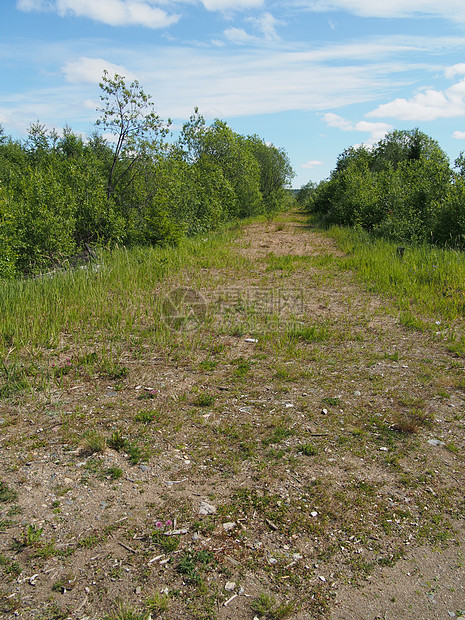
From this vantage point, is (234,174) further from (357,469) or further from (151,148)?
(357,469)

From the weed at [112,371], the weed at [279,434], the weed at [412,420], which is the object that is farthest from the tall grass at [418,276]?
the weed at [112,371]

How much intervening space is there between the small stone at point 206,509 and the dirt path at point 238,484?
0.02 metres

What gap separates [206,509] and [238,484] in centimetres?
35

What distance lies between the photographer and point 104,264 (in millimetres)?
9836

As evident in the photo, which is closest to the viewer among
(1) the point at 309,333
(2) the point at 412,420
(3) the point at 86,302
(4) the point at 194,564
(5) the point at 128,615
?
(5) the point at 128,615

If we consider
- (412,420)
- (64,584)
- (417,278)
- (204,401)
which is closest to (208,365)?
(204,401)

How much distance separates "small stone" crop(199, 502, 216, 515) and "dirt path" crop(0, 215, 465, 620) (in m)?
0.02

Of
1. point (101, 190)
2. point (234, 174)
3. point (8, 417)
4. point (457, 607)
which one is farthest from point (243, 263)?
point (234, 174)

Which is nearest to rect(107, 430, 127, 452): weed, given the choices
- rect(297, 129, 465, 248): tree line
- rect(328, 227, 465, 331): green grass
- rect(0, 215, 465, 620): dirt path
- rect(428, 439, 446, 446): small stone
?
rect(0, 215, 465, 620): dirt path

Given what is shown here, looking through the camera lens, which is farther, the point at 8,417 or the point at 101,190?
the point at 101,190

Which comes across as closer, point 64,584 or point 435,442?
point 64,584

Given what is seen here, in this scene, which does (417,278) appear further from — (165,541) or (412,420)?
(165,541)

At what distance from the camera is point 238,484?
10.8 ft

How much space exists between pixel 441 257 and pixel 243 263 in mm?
5014
